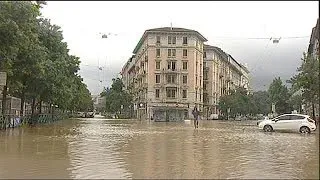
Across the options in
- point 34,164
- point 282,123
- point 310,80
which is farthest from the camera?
point 310,80

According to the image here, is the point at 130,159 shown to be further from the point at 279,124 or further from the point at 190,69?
the point at 190,69

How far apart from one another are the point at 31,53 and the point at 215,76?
294 feet

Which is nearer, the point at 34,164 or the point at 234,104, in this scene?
the point at 34,164

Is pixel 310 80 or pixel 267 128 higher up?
pixel 310 80

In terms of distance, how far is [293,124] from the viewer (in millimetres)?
34312

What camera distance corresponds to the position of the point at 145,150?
57.7 ft

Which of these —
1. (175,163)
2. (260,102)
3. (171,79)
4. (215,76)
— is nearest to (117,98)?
(171,79)

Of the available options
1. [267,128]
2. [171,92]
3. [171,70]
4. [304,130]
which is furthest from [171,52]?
[304,130]

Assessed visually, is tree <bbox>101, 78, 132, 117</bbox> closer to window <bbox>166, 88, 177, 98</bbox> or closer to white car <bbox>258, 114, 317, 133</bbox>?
window <bbox>166, 88, 177, 98</bbox>

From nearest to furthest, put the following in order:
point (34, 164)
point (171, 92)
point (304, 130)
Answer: point (34, 164) < point (304, 130) < point (171, 92)

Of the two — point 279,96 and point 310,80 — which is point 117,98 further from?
point 310,80

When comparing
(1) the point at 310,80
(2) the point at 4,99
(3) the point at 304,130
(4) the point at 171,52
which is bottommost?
(3) the point at 304,130

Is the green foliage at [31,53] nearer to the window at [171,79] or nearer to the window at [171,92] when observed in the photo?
the window at [171,92]

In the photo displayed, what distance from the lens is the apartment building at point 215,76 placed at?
11462 centimetres
